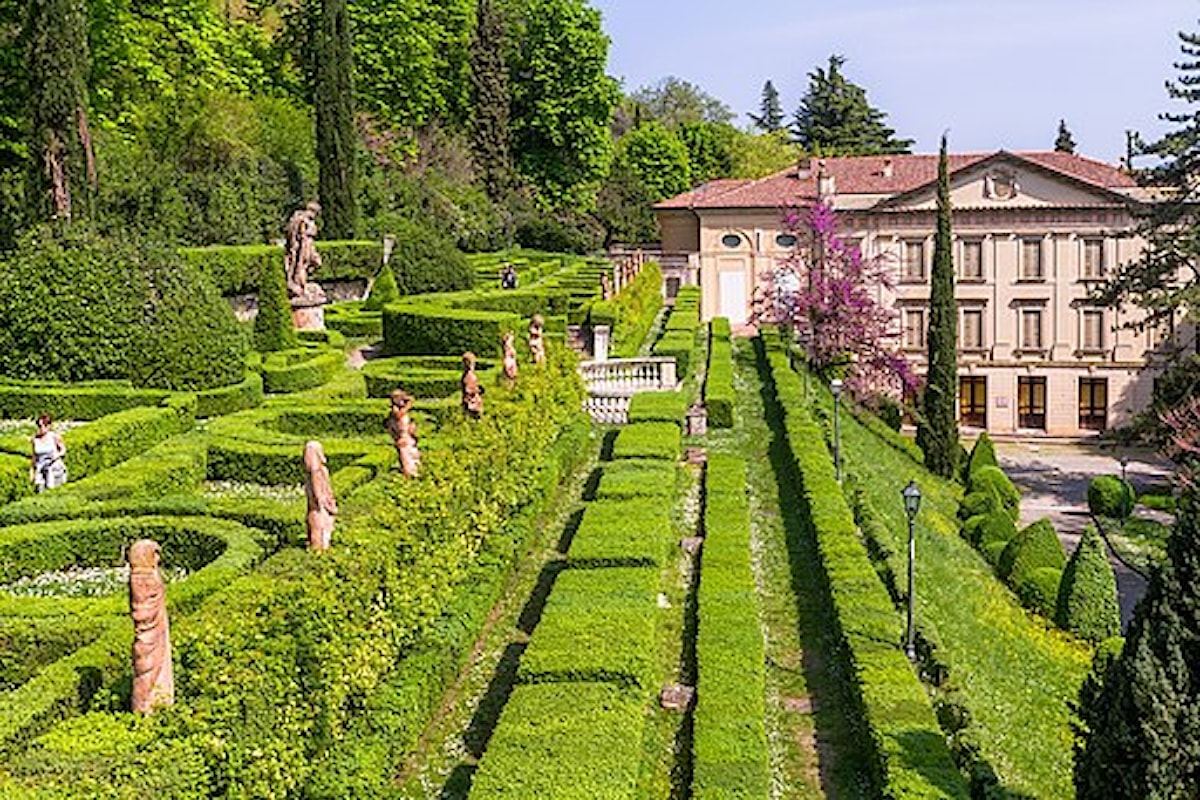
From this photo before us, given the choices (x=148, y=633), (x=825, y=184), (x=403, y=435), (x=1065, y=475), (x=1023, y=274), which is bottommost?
(x=1065, y=475)

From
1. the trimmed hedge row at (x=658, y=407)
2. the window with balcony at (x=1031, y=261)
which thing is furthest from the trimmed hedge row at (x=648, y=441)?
the window with balcony at (x=1031, y=261)

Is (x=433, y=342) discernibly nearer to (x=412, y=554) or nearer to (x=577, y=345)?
(x=577, y=345)

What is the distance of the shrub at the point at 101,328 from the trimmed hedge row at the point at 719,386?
9571 millimetres

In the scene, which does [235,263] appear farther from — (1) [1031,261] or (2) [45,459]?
(1) [1031,261]

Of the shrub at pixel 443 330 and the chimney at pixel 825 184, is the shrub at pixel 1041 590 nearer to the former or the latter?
the shrub at pixel 443 330

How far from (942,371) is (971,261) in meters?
15.6

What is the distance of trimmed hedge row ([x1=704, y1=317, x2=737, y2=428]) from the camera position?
87.2 ft

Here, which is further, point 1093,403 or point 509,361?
point 1093,403

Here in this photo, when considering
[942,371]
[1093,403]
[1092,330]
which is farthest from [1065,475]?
[1092,330]

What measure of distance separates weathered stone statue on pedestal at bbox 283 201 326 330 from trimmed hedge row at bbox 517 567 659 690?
20.5 metres

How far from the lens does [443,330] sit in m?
29.8

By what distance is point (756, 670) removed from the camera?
42.7ft

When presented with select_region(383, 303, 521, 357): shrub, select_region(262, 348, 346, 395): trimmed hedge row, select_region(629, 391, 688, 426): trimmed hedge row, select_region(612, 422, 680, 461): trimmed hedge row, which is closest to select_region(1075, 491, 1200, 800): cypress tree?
select_region(612, 422, 680, 461): trimmed hedge row

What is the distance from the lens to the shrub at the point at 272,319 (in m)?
29.2
